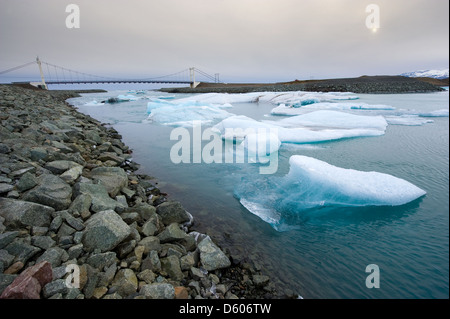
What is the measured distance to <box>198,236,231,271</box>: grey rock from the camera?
7.78ft

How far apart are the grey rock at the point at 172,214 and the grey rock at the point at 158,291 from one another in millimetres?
1340

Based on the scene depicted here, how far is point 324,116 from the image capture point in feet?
33.9

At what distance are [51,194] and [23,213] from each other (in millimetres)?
453

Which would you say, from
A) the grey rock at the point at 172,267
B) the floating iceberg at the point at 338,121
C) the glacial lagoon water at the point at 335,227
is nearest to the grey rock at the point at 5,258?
the grey rock at the point at 172,267

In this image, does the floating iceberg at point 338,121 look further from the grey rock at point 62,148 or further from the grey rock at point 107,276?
the grey rock at point 107,276

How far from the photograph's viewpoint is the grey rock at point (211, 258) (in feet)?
7.78

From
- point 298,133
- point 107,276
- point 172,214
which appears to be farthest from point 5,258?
point 298,133

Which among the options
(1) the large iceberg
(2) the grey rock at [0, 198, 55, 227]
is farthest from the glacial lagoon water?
(2) the grey rock at [0, 198, 55, 227]

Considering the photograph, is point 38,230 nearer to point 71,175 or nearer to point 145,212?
point 145,212

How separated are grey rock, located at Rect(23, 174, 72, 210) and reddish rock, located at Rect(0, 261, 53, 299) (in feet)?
3.65
